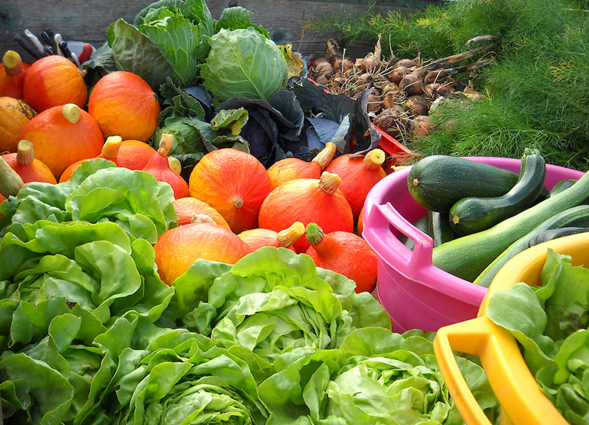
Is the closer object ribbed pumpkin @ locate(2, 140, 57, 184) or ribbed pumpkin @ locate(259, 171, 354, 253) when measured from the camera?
ribbed pumpkin @ locate(2, 140, 57, 184)

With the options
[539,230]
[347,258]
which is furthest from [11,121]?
[539,230]

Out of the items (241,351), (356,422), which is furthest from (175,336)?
(356,422)

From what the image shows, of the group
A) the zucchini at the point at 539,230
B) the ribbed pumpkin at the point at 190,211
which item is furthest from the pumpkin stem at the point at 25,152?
the zucchini at the point at 539,230

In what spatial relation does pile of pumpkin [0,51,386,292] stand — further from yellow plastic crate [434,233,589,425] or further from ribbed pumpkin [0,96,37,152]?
yellow plastic crate [434,233,589,425]

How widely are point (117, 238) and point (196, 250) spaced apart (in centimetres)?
25

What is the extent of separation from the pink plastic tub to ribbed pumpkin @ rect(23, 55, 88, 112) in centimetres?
180

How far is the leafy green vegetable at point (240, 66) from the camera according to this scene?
7.49 ft

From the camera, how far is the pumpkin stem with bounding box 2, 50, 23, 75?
228 cm

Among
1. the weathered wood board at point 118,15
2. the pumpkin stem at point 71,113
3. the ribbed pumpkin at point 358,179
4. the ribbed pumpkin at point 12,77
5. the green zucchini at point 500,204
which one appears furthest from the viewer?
the weathered wood board at point 118,15

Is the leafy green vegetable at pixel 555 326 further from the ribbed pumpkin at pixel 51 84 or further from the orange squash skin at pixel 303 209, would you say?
the ribbed pumpkin at pixel 51 84

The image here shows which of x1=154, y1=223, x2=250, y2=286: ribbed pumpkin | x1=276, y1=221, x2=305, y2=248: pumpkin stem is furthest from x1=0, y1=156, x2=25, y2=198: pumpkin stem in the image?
x1=276, y1=221, x2=305, y2=248: pumpkin stem

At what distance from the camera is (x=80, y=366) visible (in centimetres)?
96

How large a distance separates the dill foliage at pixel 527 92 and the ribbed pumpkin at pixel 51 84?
5.95 feet

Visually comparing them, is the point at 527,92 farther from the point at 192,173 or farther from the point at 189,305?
the point at 189,305
